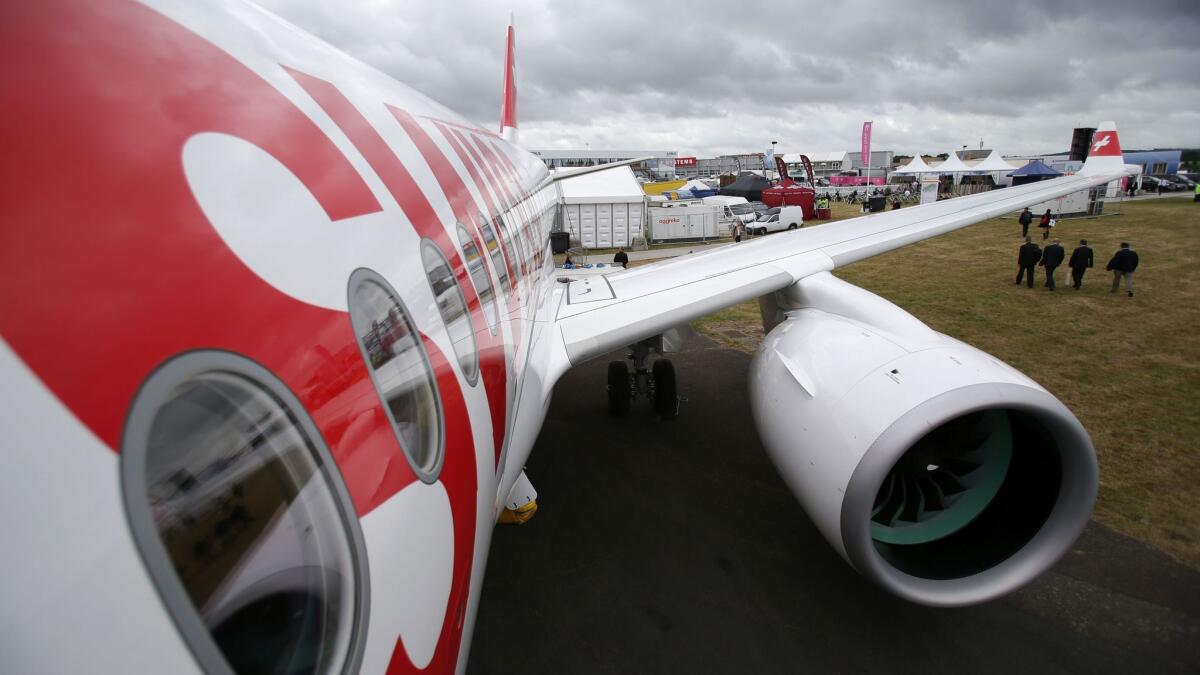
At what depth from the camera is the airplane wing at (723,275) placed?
5.13 m

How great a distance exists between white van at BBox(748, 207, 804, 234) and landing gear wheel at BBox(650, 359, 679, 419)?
2130cm

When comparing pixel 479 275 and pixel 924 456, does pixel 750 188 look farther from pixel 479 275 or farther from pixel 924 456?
pixel 479 275

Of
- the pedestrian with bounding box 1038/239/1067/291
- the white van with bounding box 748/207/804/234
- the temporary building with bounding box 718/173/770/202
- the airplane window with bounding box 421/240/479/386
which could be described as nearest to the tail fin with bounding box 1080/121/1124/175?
the pedestrian with bounding box 1038/239/1067/291

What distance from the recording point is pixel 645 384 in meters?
7.74

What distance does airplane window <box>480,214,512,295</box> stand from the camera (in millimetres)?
3445

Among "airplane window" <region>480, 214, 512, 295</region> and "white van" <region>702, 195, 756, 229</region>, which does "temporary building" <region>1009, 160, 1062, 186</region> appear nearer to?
"white van" <region>702, 195, 756, 229</region>

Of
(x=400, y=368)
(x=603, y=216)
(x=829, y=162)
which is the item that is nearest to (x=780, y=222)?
(x=603, y=216)

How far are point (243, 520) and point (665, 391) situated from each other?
21.4 feet

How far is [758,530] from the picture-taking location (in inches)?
207

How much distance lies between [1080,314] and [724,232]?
17.5m

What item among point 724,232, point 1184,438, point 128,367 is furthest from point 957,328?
point 724,232

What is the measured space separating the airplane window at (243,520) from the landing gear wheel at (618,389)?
6.29 m

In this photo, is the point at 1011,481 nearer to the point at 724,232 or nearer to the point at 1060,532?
the point at 1060,532

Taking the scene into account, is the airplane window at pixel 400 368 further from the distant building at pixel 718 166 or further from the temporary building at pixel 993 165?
the distant building at pixel 718 166
